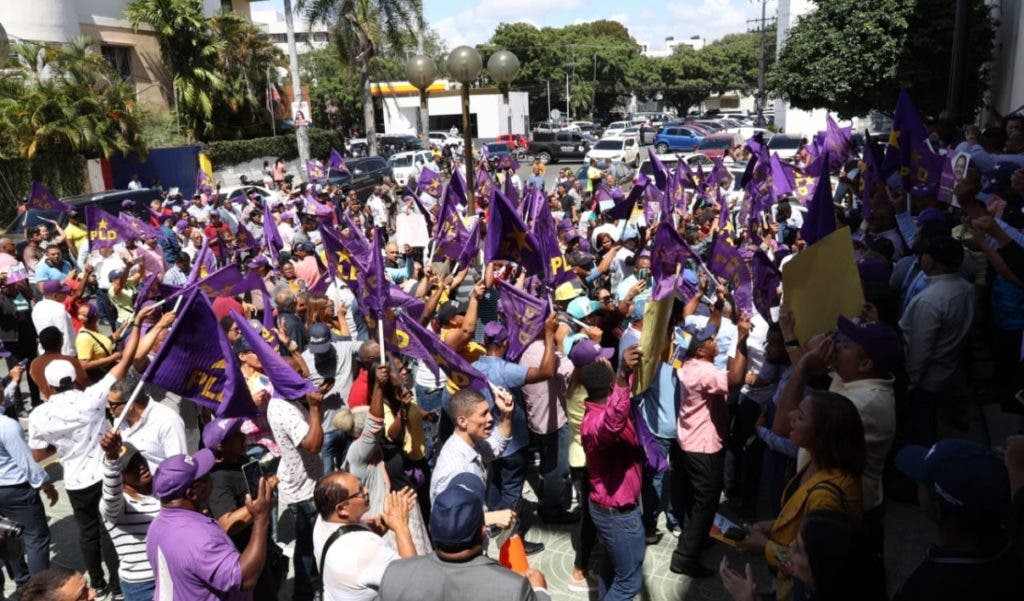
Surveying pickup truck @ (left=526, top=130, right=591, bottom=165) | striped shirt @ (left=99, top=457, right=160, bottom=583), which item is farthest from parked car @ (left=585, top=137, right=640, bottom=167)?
striped shirt @ (left=99, top=457, right=160, bottom=583)

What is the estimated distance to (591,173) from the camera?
1698 centimetres

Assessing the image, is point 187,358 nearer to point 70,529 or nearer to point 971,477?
point 70,529

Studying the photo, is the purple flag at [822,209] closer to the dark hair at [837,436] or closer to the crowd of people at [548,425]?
the crowd of people at [548,425]

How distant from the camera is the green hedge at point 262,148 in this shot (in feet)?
111

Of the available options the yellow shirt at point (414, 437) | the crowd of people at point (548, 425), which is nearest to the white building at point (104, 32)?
the crowd of people at point (548, 425)

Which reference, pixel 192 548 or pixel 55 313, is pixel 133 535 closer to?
pixel 192 548

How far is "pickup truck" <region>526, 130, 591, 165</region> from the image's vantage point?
39.4 metres

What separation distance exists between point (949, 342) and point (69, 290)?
28.2 ft

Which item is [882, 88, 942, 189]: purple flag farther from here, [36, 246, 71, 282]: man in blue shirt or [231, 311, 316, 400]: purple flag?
[36, 246, 71, 282]: man in blue shirt

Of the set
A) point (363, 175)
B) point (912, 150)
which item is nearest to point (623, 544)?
point (912, 150)

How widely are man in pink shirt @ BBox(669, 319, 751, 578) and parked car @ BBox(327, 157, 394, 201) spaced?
1930cm

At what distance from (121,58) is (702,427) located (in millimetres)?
35166

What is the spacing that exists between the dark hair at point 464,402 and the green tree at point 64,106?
2443cm

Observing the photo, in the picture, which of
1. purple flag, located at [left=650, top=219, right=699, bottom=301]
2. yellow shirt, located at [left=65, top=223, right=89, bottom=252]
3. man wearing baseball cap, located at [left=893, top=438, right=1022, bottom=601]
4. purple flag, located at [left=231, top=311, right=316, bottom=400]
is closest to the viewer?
man wearing baseball cap, located at [left=893, top=438, right=1022, bottom=601]
